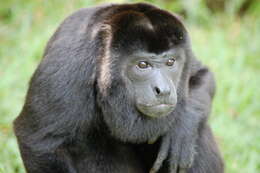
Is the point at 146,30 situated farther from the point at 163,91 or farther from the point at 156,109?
the point at 156,109

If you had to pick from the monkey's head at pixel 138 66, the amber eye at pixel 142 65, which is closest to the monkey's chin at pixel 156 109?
the monkey's head at pixel 138 66

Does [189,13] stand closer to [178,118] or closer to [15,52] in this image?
[15,52]

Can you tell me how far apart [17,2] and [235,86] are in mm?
3381

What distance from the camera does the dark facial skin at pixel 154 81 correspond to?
14.0 ft

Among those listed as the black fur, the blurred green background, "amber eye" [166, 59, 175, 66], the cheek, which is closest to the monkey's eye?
"amber eye" [166, 59, 175, 66]

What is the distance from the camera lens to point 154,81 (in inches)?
169

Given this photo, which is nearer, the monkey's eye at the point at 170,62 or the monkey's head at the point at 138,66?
the monkey's head at the point at 138,66

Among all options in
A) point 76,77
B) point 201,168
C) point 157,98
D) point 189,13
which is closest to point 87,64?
point 76,77

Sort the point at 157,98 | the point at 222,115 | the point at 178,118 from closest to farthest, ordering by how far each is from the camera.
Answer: the point at 157,98, the point at 178,118, the point at 222,115

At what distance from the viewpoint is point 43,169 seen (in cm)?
441

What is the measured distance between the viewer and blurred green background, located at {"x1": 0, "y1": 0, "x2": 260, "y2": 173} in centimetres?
635

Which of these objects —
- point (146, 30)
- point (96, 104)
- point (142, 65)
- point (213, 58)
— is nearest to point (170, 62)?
point (142, 65)

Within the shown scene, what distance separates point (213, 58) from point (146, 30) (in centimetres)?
382

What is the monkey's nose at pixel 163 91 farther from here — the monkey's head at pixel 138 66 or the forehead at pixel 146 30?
the forehead at pixel 146 30
